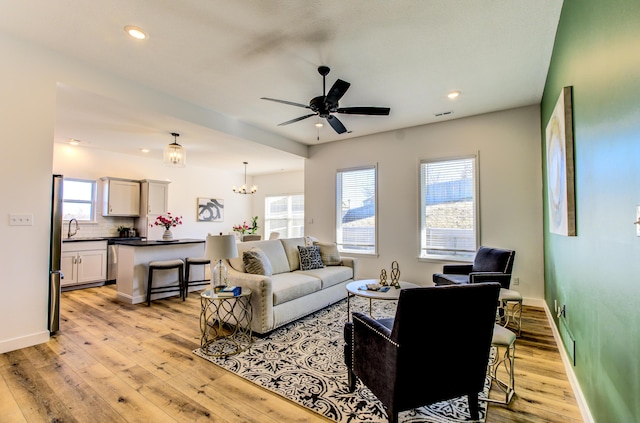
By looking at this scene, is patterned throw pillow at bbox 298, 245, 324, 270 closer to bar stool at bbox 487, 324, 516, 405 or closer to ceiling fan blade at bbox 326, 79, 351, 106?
ceiling fan blade at bbox 326, 79, 351, 106

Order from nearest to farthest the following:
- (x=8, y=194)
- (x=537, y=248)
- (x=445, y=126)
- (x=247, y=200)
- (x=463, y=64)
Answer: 1. (x=8, y=194)
2. (x=463, y=64)
3. (x=537, y=248)
4. (x=445, y=126)
5. (x=247, y=200)

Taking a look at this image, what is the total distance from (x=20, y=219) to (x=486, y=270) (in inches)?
198

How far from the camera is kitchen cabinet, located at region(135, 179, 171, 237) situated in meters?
6.40

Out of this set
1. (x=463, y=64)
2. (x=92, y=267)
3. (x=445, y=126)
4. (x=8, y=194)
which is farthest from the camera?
(x=92, y=267)

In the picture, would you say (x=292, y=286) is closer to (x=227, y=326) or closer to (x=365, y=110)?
(x=227, y=326)

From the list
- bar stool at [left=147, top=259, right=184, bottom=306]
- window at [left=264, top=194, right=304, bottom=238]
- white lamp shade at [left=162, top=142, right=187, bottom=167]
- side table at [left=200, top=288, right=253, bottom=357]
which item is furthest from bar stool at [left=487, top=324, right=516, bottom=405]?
window at [left=264, top=194, right=304, bottom=238]

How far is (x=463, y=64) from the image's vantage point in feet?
10.3

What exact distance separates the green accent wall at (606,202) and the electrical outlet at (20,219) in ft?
14.3

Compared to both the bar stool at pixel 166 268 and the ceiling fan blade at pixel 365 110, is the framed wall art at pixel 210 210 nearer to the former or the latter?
the bar stool at pixel 166 268

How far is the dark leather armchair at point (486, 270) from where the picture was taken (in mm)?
3377

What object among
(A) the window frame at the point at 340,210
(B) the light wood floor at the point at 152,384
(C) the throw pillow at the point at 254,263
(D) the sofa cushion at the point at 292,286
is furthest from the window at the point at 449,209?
(C) the throw pillow at the point at 254,263

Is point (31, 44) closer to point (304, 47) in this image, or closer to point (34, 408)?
point (304, 47)

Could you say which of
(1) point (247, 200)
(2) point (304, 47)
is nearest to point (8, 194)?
(2) point (304, 47)

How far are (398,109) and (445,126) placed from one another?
3.40 ft
